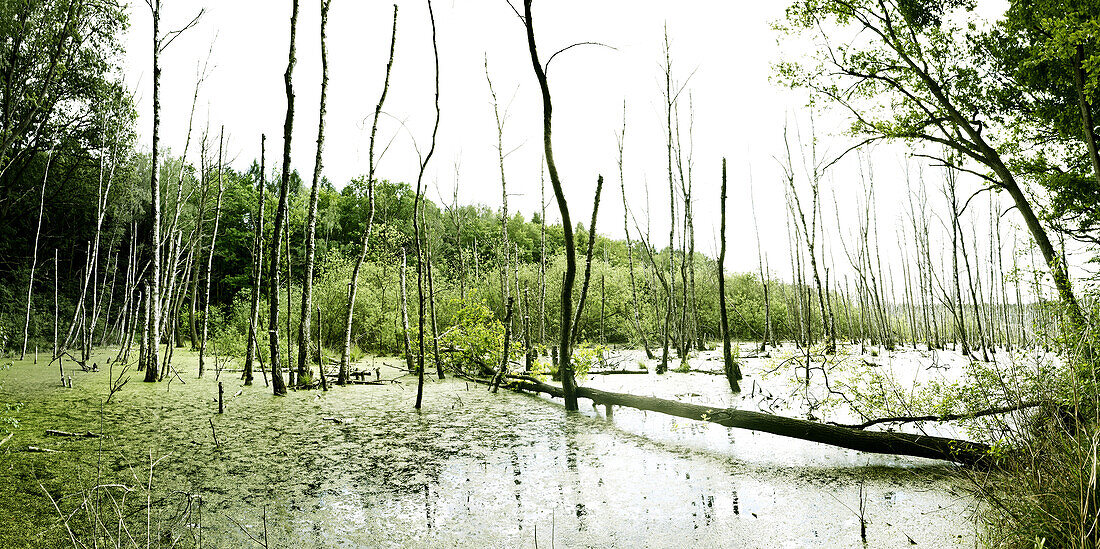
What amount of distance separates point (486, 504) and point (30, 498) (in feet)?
8.95

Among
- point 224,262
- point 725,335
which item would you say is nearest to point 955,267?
point 725,335

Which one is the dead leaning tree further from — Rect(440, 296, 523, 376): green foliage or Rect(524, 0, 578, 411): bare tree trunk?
Rect(440, 296, 523, 376): green foliage

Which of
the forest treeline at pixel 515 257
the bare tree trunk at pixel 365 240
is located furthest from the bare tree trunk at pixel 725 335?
the bare tree trunk at pixel 365 240

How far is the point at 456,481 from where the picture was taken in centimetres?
395

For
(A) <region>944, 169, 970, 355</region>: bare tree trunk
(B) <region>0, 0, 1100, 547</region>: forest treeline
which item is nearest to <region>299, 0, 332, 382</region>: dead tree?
(B) <region>0, 0, 1100, 547</region>: forest treeline

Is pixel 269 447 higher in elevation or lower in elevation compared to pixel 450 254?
lower

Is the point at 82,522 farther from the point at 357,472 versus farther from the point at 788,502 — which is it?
the point at 788,502

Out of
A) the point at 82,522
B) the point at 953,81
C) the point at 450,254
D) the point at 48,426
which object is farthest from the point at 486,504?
the point at 450,254

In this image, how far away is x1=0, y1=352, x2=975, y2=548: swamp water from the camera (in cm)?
294

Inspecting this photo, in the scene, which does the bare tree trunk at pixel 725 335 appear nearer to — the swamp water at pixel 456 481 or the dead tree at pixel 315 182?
the swamp water at pixel 456 481

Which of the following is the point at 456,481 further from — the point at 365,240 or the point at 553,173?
the point at 365,240

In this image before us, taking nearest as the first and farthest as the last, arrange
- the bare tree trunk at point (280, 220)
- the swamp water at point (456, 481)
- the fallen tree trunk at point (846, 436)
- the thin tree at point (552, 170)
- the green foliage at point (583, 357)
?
the swamp water at point (456, 481) → the fallen tree trunk at point (846, 436) → the thin tree at point (552, 170) → the bare tree trunk at point (280, 220) → the green foliage at point (583, 357)

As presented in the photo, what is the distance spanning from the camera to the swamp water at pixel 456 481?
2943 mm

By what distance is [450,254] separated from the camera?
26062mm
